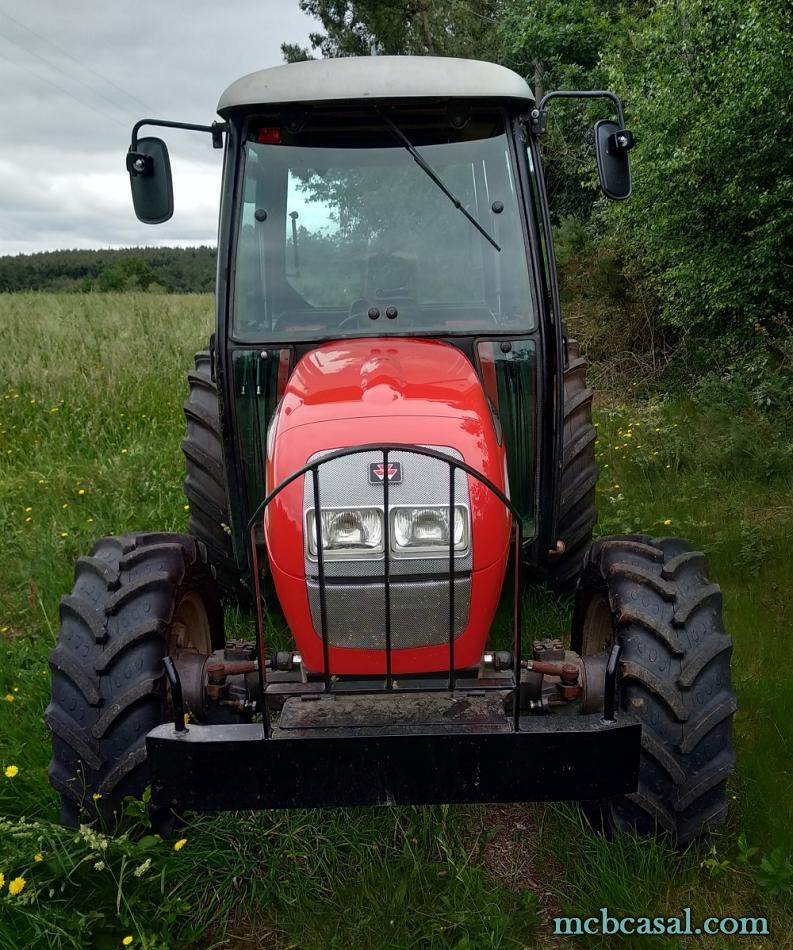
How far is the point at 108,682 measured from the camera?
227cm

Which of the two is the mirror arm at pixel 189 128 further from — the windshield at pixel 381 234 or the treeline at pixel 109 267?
the treeline at pixel 109 267

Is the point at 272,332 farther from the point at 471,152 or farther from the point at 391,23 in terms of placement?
the point at 391,23

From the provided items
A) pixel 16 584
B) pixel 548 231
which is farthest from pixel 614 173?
pixel 16 584

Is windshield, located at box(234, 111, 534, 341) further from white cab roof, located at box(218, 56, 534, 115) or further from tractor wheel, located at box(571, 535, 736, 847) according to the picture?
tractor wheel, located at box(571, 535, 736, 847)

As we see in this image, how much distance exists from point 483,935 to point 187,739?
0.95 meters

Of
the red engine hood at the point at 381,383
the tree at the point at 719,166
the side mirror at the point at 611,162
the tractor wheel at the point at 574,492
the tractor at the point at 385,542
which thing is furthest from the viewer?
the tree at the point at 719,166

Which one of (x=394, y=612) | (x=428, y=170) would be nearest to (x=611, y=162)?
(x=428, y=170)

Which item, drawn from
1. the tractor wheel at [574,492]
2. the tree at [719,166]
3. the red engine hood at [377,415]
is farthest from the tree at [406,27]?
the red engine hood at [377,415]

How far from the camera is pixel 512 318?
2816 mm

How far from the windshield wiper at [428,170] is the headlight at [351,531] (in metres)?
1.10

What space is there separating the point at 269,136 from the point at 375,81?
45 centimetres

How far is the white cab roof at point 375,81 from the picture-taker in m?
2.57

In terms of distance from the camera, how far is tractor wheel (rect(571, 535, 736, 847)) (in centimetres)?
218

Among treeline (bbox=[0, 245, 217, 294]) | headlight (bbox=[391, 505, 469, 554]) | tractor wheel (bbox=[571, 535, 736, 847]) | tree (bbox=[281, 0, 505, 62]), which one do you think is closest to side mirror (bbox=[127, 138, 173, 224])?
headlight (bbox=[391, 505, 469, 554])
